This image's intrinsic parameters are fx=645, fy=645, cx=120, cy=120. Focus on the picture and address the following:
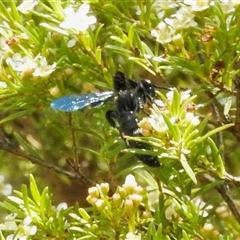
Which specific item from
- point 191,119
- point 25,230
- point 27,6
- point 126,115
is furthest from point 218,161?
point 27,6

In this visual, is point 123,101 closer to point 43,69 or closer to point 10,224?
point 43,69

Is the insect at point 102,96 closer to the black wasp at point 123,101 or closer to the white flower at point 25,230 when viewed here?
the black wasp at point 123,101

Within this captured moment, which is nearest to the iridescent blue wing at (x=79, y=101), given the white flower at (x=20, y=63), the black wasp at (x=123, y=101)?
the black wasp at (x=123, y=101)

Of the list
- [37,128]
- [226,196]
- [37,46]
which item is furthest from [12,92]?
[37,128]

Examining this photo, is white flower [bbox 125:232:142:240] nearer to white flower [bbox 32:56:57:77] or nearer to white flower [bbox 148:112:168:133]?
white flower [bbox 148:112:168:133]

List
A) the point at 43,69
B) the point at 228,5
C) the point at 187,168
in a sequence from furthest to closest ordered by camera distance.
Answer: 1. the point at 43,69
2. the point at 228,5
3. the point at 187,168

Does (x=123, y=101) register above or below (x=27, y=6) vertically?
below
